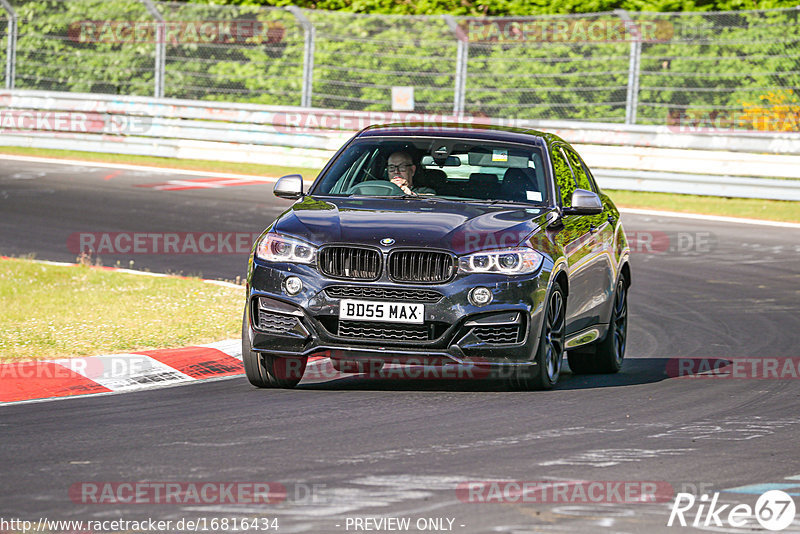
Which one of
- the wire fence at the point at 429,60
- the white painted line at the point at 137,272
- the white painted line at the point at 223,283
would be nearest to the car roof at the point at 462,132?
the white painted line at the point at 223,283

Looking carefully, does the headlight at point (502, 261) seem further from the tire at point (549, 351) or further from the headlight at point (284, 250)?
the headlight at point (284, 250)

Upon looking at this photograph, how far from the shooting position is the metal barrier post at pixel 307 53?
25750 millimetres

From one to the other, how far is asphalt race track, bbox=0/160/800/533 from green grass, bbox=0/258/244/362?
4.48 ft

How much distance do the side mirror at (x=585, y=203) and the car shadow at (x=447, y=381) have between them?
1.16 m

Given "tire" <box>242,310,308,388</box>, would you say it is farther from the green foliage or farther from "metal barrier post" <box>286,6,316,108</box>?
the green foliage

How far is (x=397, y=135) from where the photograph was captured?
10469mm

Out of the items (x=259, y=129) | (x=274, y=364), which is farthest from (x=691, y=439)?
(x=259, y=129)

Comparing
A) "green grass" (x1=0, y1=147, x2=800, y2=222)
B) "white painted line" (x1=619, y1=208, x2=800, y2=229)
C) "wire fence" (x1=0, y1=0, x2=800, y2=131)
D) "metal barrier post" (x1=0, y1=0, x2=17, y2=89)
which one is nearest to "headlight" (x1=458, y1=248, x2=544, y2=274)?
"white painted line" (x1=619, y1=208, x2=800, y2=229)

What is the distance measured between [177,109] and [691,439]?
65.1 ft

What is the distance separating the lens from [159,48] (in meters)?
26.8

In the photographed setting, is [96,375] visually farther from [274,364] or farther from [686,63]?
[686,63]

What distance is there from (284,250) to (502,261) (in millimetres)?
1309

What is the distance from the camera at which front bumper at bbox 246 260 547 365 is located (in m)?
8.66

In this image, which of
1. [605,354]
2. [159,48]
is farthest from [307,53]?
[605,354]
